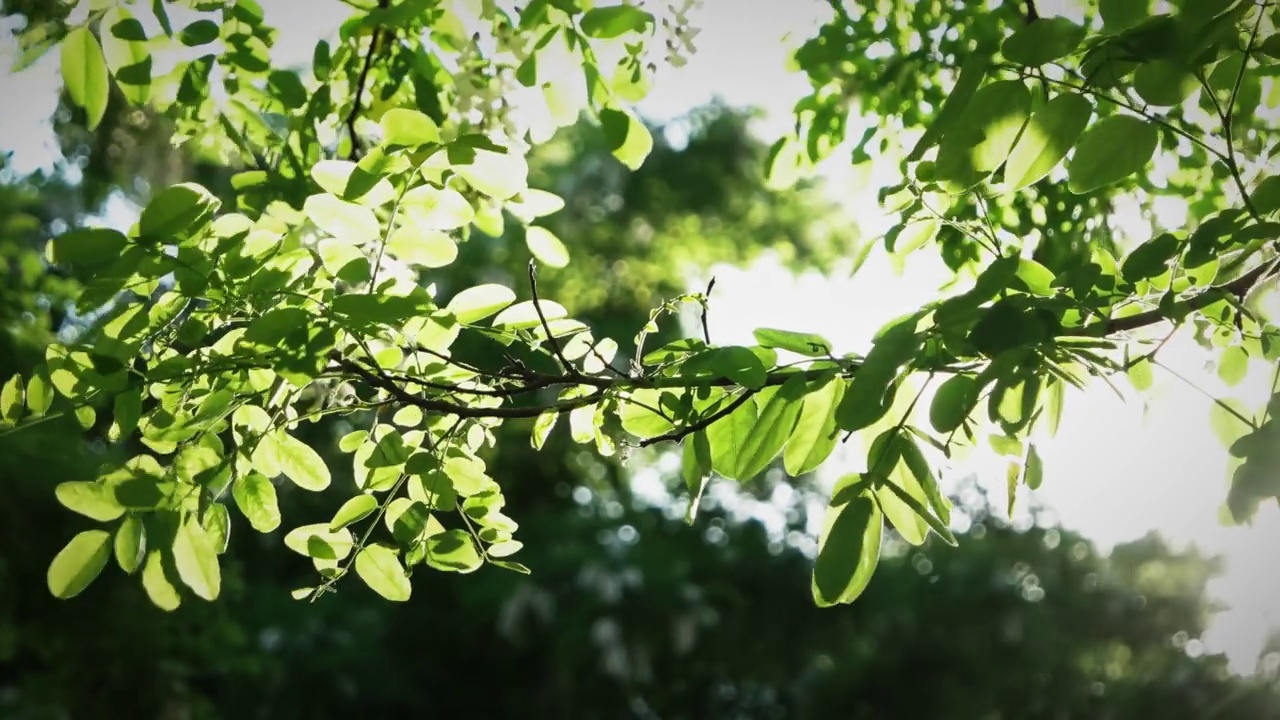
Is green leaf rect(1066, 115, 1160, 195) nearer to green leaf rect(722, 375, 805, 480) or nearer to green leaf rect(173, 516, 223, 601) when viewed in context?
green leaf rect(722, 375, 805, 480)

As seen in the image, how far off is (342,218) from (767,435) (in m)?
0.43

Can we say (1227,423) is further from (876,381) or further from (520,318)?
(520,318)

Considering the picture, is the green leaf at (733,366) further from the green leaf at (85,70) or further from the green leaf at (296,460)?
the green leaf at (85,70)

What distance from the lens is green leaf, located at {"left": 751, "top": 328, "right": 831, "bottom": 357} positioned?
0.80 m

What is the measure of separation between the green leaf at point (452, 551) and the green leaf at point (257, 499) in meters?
0.16

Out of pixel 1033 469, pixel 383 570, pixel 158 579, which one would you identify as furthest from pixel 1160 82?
pixel 158 579

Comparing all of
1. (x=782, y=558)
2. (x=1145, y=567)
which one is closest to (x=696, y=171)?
(x=782, y=558)

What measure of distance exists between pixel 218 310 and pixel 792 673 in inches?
385

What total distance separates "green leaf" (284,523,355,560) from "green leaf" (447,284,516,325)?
0.85 ft

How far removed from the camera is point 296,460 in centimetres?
93

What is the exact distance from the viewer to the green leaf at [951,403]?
661 mm

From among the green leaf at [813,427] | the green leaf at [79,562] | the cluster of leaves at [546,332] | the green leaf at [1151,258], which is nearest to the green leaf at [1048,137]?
the cluster of leaves at [546,332]

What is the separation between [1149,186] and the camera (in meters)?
1.53

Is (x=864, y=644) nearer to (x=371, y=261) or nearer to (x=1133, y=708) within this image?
(x=1133, y=708)
